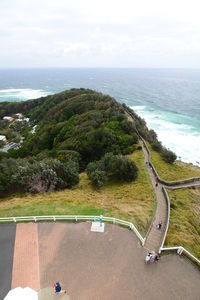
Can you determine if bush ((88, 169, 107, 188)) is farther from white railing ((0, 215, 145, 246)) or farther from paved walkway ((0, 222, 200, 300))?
paved walkway ((0, 222, 200, 300))

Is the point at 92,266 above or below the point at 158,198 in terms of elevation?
above

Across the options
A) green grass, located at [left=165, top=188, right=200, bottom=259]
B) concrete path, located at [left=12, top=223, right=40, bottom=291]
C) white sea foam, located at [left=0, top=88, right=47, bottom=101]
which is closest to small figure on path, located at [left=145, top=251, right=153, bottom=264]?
green grass, located at [left=165, top=188, right=200, bottom=259]

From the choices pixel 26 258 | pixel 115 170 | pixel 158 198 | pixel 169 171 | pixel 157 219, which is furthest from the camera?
pixel 169 171

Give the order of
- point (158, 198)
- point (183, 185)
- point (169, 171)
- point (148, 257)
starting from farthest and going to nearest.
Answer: point (169, 171) → point (183, 185) → point (158, 198) → point (148, 257)

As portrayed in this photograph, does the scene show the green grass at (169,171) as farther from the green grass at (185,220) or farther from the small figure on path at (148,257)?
the small figure on path at (148,257)

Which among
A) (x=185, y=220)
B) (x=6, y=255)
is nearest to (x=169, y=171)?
(x=185, y=220)

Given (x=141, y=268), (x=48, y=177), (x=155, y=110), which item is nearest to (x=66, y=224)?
(x=141, y=268)

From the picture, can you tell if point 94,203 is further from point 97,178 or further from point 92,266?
point 92,266

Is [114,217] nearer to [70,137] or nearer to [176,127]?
[70,137]
